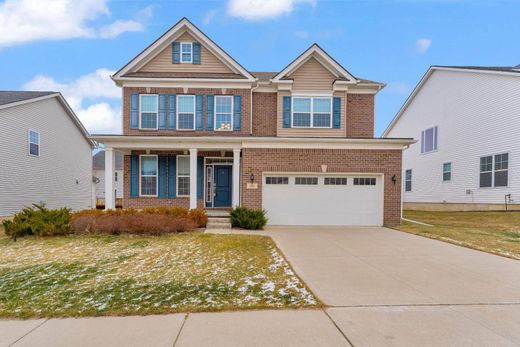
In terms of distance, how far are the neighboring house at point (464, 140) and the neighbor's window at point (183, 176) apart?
1728cm

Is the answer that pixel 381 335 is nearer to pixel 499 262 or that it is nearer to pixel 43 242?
pixel 499 262

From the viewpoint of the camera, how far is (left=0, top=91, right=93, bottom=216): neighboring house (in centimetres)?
1659

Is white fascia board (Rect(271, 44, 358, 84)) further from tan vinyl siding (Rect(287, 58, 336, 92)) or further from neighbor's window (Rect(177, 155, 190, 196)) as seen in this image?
neighbor's window (Rect(177, 155, 190, 196))

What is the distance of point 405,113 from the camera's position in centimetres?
2753

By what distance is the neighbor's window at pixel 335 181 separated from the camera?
13.3 metres

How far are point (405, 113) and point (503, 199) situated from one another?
12.1 meters

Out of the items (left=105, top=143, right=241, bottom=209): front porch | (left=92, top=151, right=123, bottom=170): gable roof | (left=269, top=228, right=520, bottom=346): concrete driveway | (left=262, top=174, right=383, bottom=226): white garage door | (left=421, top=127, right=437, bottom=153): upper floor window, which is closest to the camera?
(left=269, top=228, right=520, bottom=346): concrete driveway

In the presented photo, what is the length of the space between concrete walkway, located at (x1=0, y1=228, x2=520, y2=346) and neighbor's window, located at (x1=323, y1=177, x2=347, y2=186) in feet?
22.8

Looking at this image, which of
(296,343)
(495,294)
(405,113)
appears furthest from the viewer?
(405,113)

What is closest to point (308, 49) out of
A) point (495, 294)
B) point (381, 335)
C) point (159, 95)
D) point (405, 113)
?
point (159, 95)

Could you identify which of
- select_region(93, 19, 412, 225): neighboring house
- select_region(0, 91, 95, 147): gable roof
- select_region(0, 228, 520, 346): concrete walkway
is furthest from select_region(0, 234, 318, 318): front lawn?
select_region(0, 91, 95, 147): gable roof

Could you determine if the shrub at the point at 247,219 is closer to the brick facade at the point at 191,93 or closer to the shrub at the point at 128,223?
the shrub at the point at 128,223

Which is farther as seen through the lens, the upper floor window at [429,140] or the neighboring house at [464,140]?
the upper floor window at [429,140]

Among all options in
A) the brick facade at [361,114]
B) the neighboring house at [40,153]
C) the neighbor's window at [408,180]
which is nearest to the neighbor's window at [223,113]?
the brick facade at [361,114]
